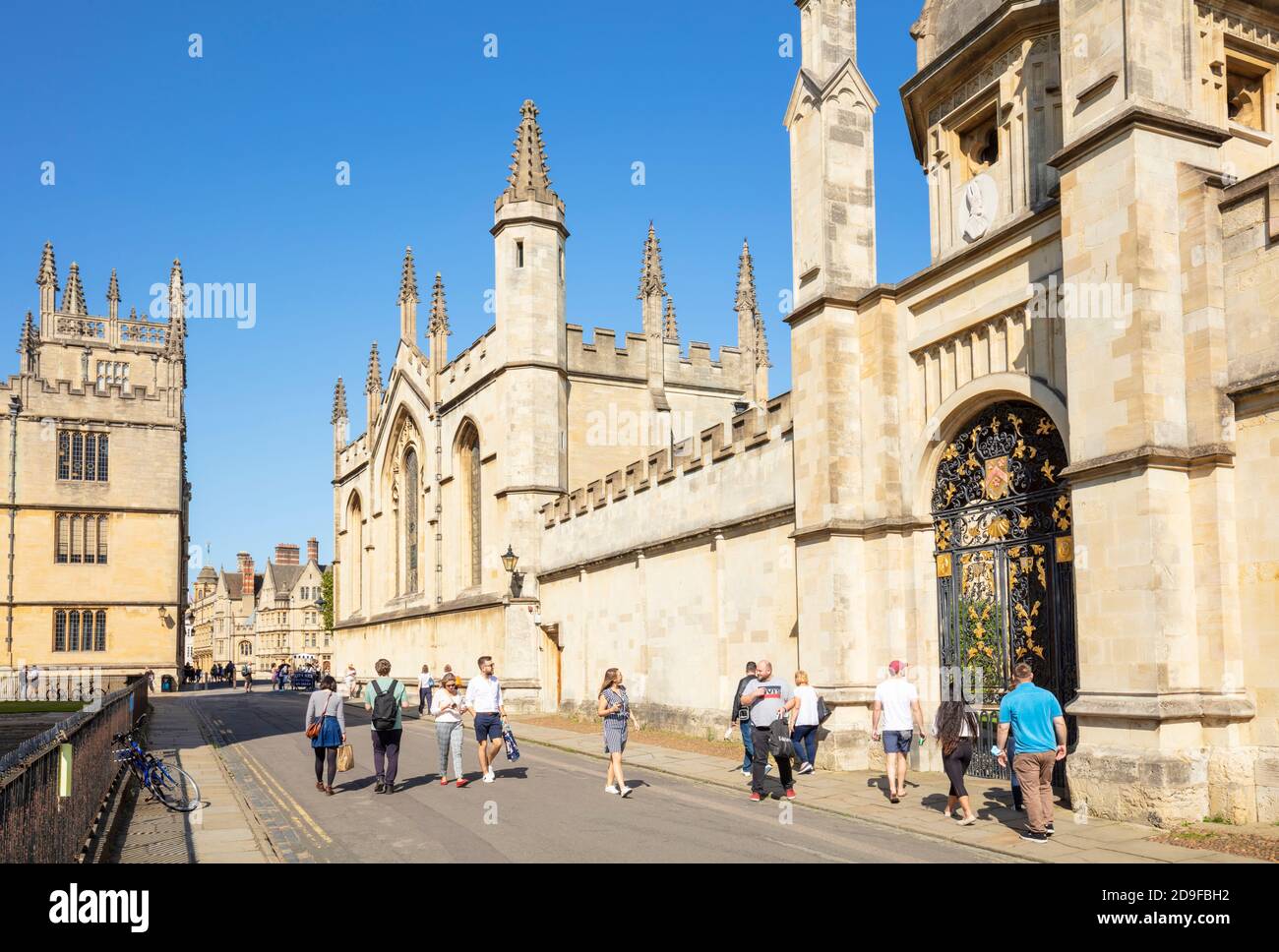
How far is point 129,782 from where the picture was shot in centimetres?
1447

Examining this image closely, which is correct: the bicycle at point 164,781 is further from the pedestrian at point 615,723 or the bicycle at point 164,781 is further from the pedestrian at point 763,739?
the pedestrian at point 763,739

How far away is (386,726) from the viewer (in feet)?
43.1

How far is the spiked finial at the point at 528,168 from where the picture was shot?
31406 millimetres

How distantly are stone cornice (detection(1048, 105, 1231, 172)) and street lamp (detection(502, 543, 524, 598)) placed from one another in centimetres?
2040

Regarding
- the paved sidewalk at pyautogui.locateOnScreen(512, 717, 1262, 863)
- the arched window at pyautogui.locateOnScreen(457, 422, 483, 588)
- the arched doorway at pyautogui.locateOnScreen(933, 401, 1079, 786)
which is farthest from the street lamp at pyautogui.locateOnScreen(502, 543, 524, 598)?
the arched doorway at pyautogui.locateOnScreen(933, 401, 1079, 786)

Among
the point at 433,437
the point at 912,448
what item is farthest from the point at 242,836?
the point at 433,437

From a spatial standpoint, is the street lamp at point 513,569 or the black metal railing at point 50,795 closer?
the black metal railing at point 50,795

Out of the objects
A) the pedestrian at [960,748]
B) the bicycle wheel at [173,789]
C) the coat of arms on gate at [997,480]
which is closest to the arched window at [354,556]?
the bicycle wheel at [173,789]

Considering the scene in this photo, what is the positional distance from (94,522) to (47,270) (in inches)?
731

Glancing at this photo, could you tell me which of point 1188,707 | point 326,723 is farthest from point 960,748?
point 326,723

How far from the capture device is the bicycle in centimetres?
1236

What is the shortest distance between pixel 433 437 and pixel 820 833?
29.3m

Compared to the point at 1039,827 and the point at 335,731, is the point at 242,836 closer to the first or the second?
the point at 335,731

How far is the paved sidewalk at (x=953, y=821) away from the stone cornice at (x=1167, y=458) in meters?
3.38
